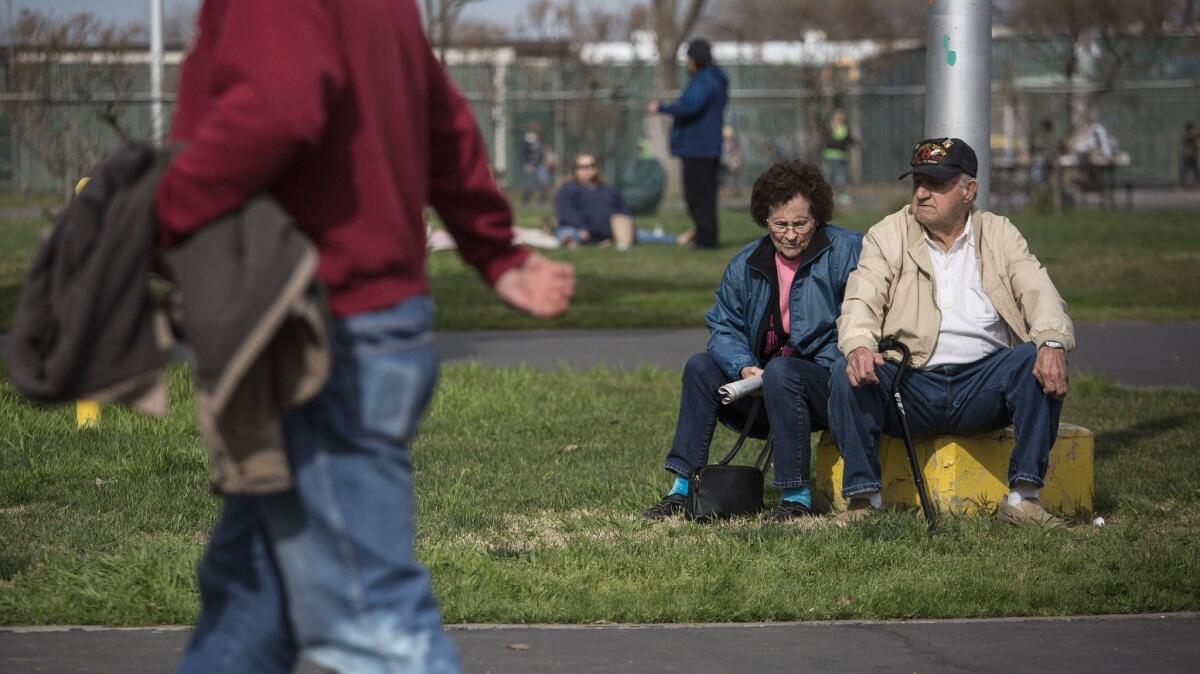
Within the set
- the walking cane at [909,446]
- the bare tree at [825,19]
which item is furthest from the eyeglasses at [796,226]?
the bare tree at [825,19]

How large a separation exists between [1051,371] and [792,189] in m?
1.22

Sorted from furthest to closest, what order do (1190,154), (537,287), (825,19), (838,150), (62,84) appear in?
(825,19)
(1190,154)
(838,150)
(62,84)
(537,287)

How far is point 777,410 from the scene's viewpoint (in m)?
6.29

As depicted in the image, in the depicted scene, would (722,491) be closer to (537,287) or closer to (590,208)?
(537,287)

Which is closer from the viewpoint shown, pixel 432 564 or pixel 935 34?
pixel 432 564

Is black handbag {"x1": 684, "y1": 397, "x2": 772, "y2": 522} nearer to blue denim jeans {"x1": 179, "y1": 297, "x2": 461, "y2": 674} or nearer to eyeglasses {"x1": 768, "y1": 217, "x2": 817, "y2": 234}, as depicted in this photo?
eyeglasses {"x1": 768, "y1": 217, "x2": 817, "y2": 234}

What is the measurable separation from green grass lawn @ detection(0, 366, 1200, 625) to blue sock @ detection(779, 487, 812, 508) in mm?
134

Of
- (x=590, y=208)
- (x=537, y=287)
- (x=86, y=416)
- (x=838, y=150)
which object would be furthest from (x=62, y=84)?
(x=537, y=287)

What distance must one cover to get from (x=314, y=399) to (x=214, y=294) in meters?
0.25

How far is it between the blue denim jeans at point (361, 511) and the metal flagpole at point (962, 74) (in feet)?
15.7

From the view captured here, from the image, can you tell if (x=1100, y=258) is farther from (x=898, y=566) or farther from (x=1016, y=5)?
(x=1016, y=5)

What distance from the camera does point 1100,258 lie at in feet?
59.7

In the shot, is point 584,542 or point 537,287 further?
point 584,542

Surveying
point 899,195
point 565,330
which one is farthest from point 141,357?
point 899,195
